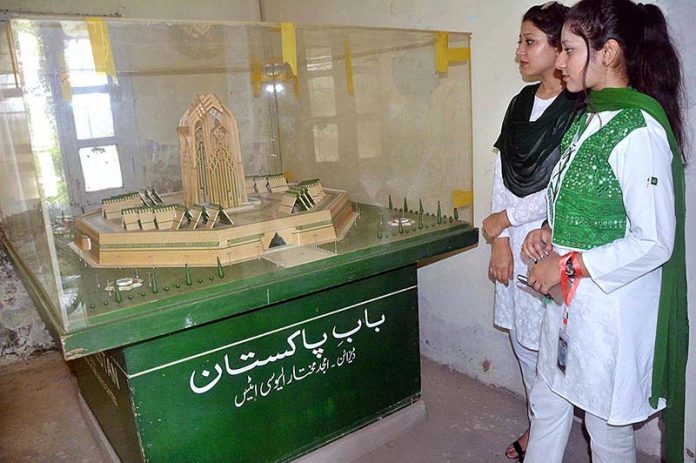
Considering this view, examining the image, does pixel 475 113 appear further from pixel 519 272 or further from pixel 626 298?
pixel 626 298

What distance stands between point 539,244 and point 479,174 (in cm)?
102

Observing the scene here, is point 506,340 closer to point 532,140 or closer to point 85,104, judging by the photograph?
point 532,140

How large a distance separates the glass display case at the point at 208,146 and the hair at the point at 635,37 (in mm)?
1080

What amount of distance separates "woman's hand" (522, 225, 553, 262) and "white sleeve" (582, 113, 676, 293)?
1.02ft

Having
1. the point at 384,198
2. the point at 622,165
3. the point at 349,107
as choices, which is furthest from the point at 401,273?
the point at 622,165

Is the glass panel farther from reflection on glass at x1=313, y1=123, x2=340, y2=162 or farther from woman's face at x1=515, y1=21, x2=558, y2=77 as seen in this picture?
woman's face at x1=515, y1=21, x2=558, y2=77

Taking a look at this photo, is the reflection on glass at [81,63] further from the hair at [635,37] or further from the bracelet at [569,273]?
the bracelet at [569,273]

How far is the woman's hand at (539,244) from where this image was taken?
1.75 m

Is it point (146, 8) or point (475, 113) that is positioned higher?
point (146, 8)

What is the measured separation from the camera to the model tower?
244 cm

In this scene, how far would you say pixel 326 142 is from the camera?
9.95 ft

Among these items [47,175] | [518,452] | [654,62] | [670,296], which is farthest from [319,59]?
[518,452]

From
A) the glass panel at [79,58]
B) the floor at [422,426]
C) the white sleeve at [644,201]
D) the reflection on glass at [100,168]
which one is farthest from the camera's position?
the reflection on glass at [100,168]

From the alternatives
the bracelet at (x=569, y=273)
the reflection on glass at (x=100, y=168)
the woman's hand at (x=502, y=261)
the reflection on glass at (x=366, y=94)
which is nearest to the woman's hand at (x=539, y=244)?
the bracelet at (x=569, y=273)
